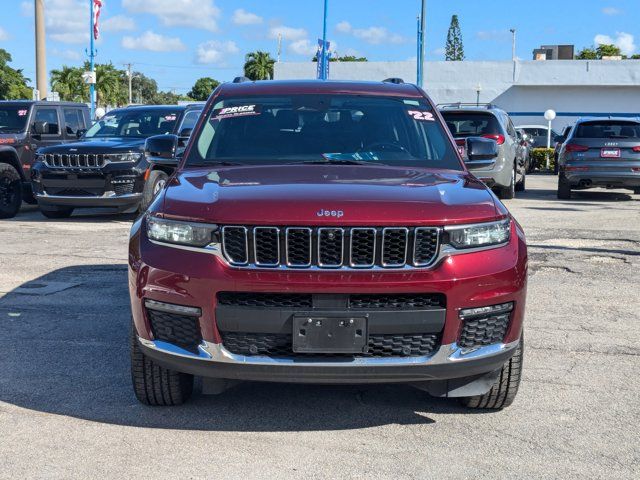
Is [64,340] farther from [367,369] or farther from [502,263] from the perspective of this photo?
[502,263]

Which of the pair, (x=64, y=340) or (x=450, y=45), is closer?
(x=64, y=340)

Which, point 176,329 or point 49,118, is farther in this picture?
point 49,118

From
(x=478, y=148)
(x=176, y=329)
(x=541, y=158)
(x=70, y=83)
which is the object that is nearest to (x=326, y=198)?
(x=176, y=329)

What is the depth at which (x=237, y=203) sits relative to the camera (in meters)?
4.08

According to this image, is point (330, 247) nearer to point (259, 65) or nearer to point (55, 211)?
point (55, 211)

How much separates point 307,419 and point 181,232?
3.87ft

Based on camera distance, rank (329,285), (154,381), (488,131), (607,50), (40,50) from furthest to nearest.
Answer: (607,50) < (40,50) < (488,131) < (154,381) < (329,285)

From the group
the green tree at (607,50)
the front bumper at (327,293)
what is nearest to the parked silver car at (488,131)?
the front bumper at (327,293)

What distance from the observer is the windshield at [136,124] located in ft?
48.0

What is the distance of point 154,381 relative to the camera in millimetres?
4488

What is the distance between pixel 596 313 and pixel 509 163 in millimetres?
9437

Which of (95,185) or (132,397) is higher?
(95,185)

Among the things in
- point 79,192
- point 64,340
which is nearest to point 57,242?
point 79,192

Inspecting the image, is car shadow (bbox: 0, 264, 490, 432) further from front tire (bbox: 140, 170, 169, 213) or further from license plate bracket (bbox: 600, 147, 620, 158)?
license plate bracket (bbox: 600, 147, 620, 158)
